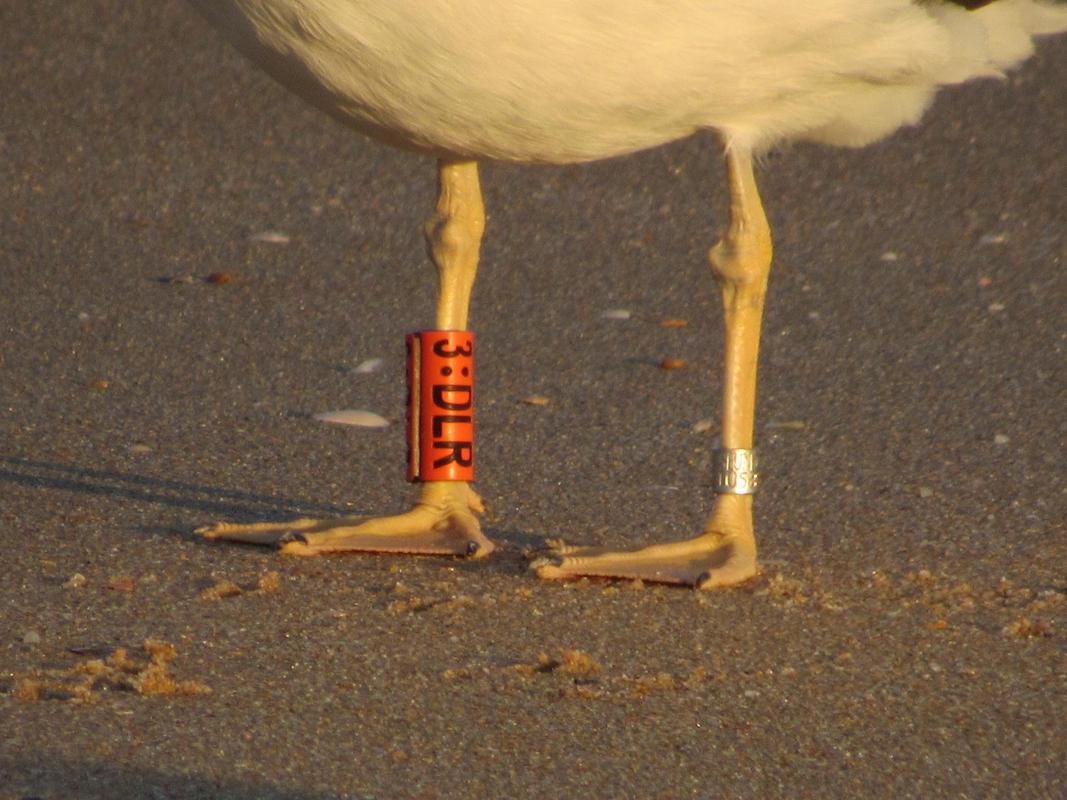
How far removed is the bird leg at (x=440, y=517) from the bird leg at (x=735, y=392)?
0.73ft

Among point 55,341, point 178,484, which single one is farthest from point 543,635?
point 55,341

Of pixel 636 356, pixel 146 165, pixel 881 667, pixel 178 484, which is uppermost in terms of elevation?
pixel 146 165

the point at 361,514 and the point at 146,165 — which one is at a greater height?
the point at 146,165

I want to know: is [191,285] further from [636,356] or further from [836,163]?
[836,163]

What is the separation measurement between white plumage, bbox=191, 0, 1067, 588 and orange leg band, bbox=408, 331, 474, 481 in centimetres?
10

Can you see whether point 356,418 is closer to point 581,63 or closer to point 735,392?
point 735,392

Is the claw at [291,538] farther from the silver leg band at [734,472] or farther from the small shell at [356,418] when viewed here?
the small shell at [356,418]

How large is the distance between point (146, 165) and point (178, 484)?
298 centimetres

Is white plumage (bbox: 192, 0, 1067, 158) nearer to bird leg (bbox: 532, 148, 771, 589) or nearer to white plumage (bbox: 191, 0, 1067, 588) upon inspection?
white plumage (bbox: 191, 0, 1067, 588)

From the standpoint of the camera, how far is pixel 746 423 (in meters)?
3.86

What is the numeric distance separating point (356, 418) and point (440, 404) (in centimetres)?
105

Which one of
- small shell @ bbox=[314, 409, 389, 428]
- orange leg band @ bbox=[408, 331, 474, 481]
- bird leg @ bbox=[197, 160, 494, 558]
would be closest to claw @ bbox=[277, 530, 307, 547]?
bird leg @ bbox=[197, 160, 494, 558]

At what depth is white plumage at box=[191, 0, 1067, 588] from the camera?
3174mm

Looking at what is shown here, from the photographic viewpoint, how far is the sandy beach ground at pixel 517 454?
2.97 meters
